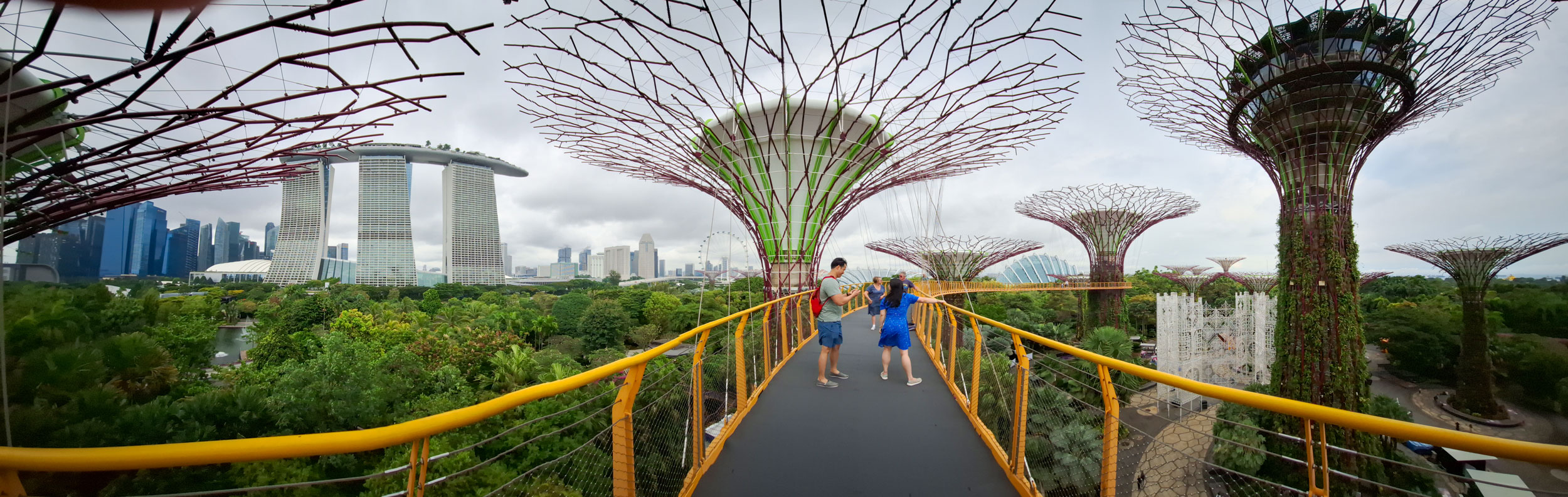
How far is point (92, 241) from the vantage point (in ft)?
17.5

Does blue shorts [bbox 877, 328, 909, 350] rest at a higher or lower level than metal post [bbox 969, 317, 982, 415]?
higher

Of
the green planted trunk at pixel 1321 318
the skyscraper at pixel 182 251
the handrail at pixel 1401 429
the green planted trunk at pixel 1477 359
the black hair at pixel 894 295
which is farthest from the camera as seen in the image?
the green planted trunk at pixel 1477 359

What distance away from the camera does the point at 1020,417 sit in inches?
128

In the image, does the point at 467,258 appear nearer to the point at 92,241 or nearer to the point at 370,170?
the point at 370,170

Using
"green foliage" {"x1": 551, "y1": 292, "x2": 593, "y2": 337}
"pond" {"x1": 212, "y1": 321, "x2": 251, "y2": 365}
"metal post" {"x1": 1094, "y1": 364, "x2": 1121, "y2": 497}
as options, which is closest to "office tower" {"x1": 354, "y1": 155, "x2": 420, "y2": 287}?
"pond" {"x1": 212, "y1": 321, "x2": 251, "y2": 365}

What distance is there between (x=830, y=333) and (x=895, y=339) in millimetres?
691

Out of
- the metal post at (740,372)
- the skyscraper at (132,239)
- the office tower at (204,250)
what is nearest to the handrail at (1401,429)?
the metal post at (740,372)

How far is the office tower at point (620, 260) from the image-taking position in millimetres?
118625

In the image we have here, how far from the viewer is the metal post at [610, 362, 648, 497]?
8.47ft

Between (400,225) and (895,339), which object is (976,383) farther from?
(400,225)

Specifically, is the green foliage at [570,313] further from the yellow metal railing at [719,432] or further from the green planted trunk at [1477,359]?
the green planted trunk at [1477,359]

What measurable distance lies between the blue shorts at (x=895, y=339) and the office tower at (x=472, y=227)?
105 meters

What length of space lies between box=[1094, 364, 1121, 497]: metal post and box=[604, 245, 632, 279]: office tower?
120 m

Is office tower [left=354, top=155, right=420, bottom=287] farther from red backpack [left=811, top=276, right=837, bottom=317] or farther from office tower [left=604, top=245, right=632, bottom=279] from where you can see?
red backpack [left=811, top=276, right=837, bottom=317]
